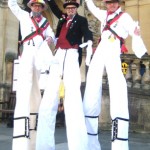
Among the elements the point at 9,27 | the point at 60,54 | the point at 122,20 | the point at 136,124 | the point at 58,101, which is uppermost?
the point at 9,27

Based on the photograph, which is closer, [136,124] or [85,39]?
[85,39]

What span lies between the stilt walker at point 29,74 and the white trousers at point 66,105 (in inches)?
7.6

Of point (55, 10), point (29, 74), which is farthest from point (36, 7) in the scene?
point (29, 74)

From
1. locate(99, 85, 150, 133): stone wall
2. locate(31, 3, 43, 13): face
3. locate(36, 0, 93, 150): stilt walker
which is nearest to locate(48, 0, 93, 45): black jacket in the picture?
locate(36, 0, 93, 150): stilt walker

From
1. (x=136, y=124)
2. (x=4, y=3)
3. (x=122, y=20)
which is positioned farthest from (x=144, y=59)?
(x=4, y=3)

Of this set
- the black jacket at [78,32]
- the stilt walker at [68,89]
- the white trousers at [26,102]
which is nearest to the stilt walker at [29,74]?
the white trousers at [26,102]

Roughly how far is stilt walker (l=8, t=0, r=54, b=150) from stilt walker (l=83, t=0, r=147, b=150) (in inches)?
27.4

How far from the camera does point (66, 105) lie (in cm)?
473

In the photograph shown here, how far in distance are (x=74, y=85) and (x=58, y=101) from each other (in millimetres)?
308

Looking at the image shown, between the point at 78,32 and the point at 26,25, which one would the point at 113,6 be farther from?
the point at 26,25

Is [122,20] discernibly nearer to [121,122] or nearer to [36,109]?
[121,122]

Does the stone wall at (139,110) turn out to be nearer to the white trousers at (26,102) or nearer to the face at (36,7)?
the white trousers at (26,102)

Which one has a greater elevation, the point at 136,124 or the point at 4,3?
the point at 4,3

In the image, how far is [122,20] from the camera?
4.83m
